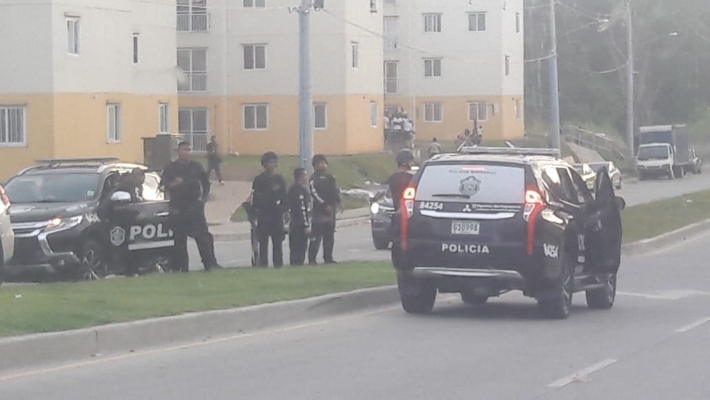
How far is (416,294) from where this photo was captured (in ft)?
51.8

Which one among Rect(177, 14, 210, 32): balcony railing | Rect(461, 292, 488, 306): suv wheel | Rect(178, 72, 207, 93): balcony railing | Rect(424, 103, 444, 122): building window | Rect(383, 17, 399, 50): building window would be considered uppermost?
Rect(383, 17, 399, 50): building window

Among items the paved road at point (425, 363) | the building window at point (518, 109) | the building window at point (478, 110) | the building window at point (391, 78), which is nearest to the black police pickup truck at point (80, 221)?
the paved road at point (425, 363)

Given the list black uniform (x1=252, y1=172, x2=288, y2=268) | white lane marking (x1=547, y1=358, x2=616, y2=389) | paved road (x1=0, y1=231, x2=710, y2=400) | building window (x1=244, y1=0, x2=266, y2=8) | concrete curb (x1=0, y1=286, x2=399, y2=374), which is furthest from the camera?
building window (x1=244, y1=0, x2=266, y2=8)

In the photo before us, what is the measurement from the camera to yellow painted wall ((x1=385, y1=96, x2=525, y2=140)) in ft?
268

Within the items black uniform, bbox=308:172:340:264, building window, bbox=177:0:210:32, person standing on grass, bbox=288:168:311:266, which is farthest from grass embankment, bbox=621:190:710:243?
building window, bbox=177:0:210:32

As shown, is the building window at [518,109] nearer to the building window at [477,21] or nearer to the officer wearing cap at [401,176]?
the building window at [477,21]

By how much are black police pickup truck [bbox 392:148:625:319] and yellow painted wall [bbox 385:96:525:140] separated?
65852mm

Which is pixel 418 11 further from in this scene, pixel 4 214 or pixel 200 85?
pixel 4 214

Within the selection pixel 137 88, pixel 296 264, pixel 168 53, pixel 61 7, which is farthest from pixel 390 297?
pixel 168 53

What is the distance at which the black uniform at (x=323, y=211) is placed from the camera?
816 inches

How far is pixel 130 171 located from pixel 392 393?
9.98 metres

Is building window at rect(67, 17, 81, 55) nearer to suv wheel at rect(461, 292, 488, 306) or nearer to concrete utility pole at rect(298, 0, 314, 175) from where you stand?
concrete utility pole at rect(298, 0, 314, 175)

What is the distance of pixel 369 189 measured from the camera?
5166cm

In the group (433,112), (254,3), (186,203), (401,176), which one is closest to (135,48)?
(254,3)
